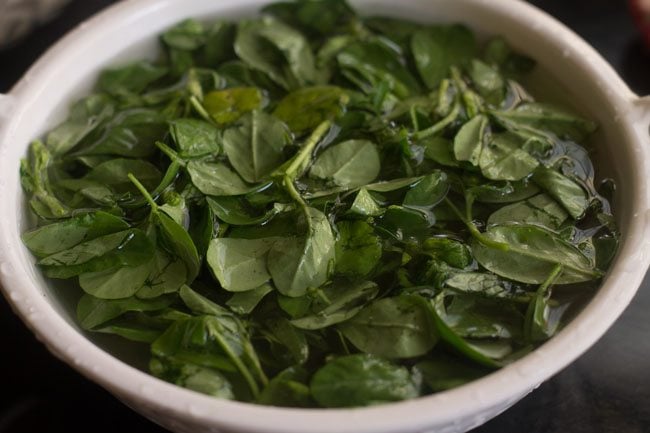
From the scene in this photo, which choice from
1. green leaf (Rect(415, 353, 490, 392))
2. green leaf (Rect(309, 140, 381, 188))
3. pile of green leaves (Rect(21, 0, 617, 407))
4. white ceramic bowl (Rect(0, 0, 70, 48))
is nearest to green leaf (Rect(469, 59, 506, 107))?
pile of green leaves (Rect(21, 0, 617, 407))

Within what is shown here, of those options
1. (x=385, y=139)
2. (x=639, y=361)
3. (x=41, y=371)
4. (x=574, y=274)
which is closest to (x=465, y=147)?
(x=385, y=139)

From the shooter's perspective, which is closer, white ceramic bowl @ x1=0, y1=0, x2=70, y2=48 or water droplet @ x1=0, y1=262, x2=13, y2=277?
water droplet @ x1=0, y1=262, x2=13, y2=277

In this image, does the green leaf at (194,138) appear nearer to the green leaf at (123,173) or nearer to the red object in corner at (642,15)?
the green leaf at (123,173)

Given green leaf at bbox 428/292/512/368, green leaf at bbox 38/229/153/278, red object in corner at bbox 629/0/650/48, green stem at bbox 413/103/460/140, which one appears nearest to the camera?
green leaf at bbox 428/292/512/368

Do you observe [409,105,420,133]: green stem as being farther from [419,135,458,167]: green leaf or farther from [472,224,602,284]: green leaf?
[472,224,602,284]: green leaf

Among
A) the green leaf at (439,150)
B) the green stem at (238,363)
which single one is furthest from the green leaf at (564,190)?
the green stem at (238,363)

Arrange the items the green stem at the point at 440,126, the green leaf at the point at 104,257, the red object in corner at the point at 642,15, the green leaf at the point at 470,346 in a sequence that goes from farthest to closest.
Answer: the red object in corner at the point at 642,15 < the green stem at the point at 440,126 < the green leaf at the point at 104,257 < the green leaf at the point at 470,346
